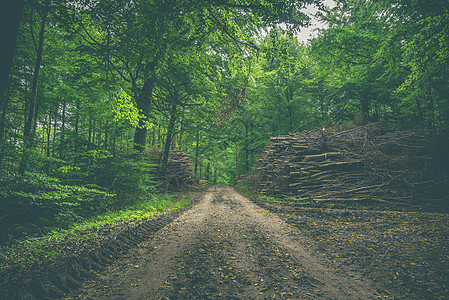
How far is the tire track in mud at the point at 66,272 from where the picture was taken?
2047 mm

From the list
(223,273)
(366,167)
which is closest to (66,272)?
(223,273)

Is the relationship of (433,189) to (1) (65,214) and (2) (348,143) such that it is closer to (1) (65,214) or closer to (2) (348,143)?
(2) (348,143)

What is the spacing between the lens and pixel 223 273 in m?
2.79

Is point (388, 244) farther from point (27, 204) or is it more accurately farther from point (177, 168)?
point (177, 168)

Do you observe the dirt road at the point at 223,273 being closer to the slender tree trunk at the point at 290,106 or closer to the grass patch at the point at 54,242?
the grass patch at the point at 54,242

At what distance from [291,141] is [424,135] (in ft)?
19.5

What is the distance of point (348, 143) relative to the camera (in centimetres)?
942

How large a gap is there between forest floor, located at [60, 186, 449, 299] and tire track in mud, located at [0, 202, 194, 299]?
6.8 inches

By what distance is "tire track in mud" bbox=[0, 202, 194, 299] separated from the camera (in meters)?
2.05

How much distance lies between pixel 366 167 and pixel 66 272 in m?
10.7

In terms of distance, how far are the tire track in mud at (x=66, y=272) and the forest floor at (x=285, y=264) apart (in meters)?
0.17

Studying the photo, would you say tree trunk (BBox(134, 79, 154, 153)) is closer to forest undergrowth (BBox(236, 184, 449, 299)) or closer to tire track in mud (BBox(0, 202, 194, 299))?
tire track in mud (BBox(0, 202, 194, 299))

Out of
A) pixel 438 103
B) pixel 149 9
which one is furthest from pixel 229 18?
pixel 438 103

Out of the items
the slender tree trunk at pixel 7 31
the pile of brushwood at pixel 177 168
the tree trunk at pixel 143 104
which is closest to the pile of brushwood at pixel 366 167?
the pile of brushwood at pixel 177 168
